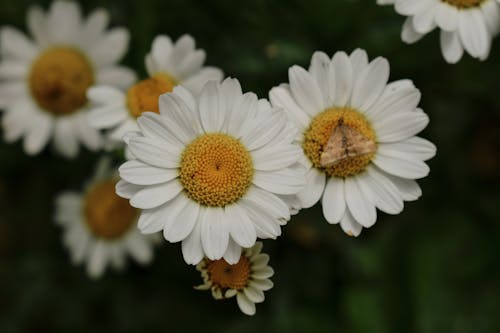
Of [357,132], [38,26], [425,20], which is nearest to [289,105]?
[357,132]

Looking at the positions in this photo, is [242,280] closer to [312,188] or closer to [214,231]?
[214,231]

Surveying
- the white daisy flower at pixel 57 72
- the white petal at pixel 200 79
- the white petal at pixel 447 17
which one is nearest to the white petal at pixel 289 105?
the white petal at pixel 200 79

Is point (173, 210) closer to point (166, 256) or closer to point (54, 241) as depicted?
point (166, 256)

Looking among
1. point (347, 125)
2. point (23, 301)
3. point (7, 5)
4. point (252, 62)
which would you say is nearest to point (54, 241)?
point (23, 301)

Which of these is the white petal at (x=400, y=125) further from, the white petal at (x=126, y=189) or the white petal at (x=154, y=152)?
the white petal at (x=126, y=189)

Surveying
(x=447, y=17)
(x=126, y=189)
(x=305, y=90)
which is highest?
(x=447, y=17)
